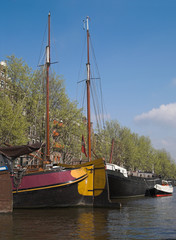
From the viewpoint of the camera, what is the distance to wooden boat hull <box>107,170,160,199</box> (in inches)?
1178

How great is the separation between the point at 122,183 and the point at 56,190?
1367cm

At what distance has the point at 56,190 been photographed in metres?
19.5

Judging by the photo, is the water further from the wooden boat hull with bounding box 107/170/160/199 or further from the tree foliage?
the tree foliage

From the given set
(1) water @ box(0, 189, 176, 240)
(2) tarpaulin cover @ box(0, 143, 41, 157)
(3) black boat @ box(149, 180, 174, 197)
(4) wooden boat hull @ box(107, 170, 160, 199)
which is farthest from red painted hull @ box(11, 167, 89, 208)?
(3) black boat @ box(149, 180, 174, 197)

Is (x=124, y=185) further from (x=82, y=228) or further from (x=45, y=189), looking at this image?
(x=82, y=228)

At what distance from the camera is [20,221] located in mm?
13953

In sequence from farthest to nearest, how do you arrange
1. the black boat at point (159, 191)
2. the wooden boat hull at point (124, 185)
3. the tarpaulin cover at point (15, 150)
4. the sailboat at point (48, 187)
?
the black boat at point (159, 191)
the wooden boat hull at point (124, 185)
the sailboat at point (48, 187)
the tarpaulin cover at point (15, 150)

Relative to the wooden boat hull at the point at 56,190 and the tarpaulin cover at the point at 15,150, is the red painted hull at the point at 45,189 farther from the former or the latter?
the tarpaulin cover at the point at 15,150

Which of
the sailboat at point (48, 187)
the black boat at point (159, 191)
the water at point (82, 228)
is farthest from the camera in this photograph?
the black boat at point (159, 191)

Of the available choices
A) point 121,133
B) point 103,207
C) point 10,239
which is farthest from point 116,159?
point 10,239

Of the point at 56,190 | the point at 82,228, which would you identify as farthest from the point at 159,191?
the point at 82,228

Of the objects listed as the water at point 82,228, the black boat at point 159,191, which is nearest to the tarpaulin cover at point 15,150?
the water at point 82,228

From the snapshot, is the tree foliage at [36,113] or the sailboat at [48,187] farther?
the tree foliage at [36,113]

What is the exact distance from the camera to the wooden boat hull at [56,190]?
63.8 ft
